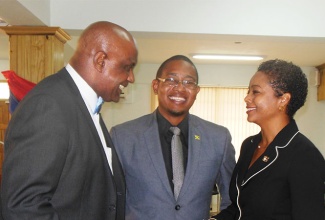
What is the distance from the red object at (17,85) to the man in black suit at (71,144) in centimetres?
190

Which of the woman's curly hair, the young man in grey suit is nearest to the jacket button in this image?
the young man in grey suit

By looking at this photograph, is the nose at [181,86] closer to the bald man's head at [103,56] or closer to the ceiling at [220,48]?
the bald man's head at [103,56]

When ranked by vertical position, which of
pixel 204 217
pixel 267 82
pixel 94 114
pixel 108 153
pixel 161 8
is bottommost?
A: pixel 204 217

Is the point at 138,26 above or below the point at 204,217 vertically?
above

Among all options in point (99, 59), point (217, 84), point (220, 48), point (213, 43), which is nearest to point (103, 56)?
point (99, 59)

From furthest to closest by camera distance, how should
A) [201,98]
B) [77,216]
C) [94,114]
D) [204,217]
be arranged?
[201,98], [204,217], [94,114], [77,216]

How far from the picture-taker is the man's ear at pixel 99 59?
1.14 m

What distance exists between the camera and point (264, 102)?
61.8 inches

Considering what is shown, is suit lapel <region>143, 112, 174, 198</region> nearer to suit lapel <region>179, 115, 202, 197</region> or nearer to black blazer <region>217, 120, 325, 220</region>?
suit lapel <region>179, 115, 202, 197</region>

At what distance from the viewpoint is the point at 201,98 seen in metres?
6.91

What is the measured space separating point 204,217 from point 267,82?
731mm

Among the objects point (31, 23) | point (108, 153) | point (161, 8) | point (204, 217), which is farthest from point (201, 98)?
point (108, 153)

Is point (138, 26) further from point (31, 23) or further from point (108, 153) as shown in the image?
point (108, 153)

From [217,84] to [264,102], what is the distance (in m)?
5.42
